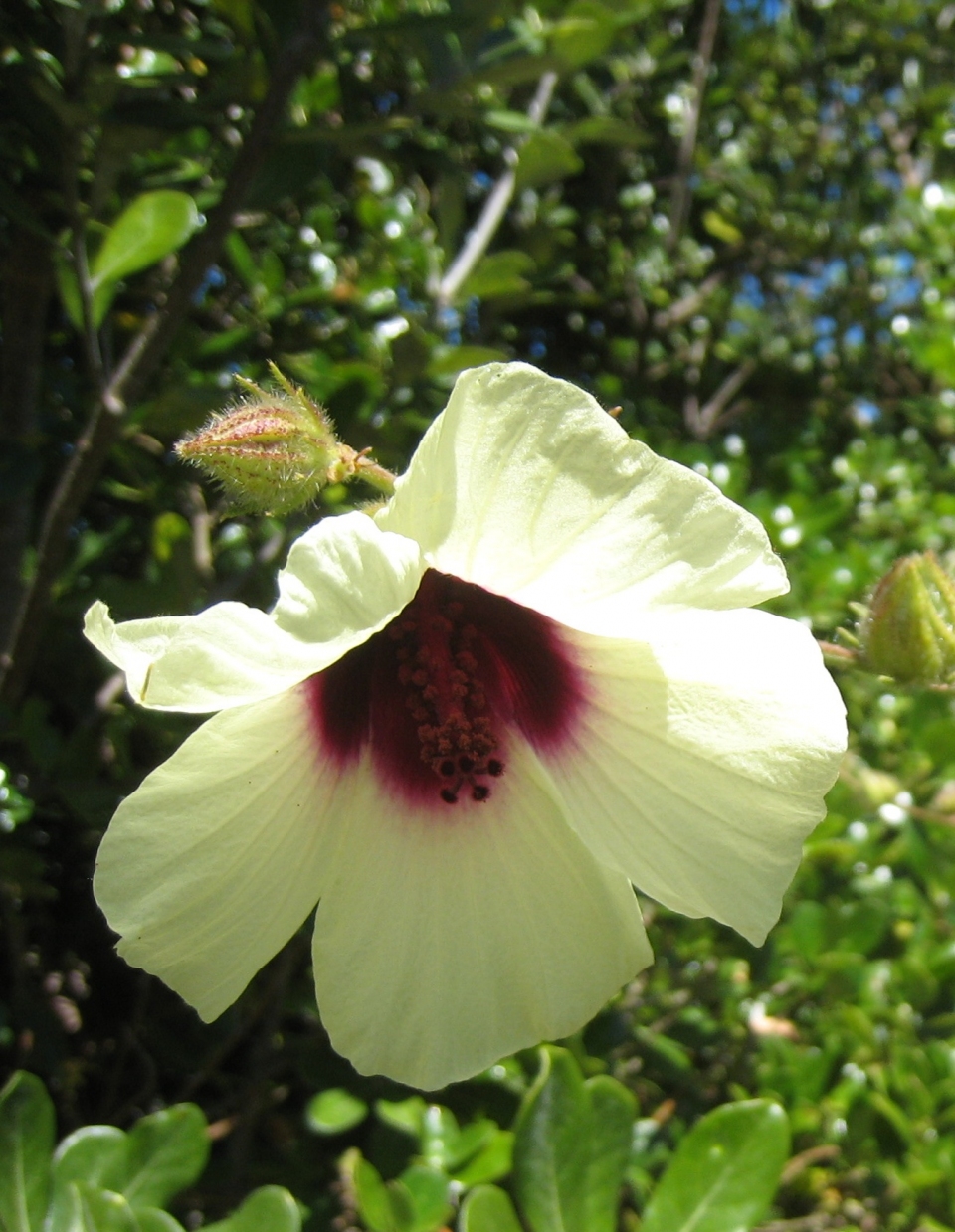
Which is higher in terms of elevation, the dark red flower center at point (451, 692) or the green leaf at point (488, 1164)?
the dark red flower center at point (451, 692)

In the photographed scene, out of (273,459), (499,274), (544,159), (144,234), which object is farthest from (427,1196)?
(544,159)

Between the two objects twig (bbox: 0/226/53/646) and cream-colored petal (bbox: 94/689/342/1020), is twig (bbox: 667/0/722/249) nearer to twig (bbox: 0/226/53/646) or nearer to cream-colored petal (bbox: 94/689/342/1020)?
twig (bbox: 0/226/53/646)

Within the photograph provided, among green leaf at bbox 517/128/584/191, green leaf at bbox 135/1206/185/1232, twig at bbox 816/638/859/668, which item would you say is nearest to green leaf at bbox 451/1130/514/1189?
green leaf at bbox 135/1206/185/1232

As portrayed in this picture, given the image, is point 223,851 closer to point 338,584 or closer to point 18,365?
point 338,584

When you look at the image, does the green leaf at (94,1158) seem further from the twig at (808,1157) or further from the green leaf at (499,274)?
the green leaf at (499,274)

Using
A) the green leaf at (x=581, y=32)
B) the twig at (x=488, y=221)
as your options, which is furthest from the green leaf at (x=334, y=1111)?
the green leaf at (x=581, y=32)

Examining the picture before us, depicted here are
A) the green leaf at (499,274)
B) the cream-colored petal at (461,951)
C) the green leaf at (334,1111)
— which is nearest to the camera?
the cream-colored petal at (461,951)
